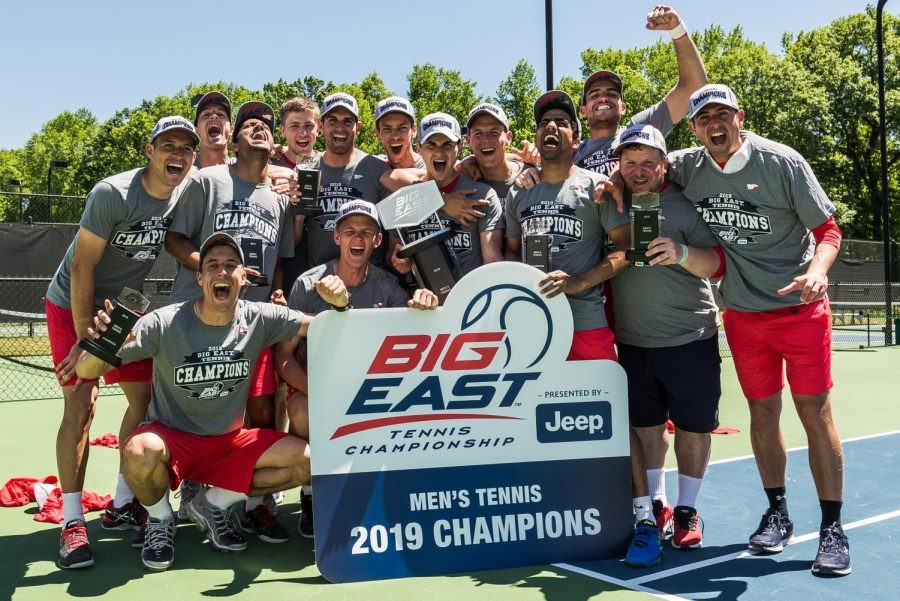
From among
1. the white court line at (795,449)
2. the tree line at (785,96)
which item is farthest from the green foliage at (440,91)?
the white court line at (795,449)

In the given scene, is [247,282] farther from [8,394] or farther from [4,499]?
[8,394]

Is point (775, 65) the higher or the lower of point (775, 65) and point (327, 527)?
the higher

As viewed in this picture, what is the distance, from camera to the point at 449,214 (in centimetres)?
479

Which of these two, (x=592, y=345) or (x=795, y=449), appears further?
(x=795, y=449)

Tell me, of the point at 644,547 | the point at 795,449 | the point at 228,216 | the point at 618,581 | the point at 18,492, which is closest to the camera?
the point at 618,581

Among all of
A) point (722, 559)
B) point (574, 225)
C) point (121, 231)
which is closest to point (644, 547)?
point (722, 559)

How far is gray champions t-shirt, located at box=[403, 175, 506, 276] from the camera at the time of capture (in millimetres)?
4879

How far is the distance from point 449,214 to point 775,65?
128 feet

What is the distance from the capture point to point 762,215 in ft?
14.7

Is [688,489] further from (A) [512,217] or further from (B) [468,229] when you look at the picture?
(B) [468,229]

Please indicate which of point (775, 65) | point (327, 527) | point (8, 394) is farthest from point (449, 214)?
point (775, 65)

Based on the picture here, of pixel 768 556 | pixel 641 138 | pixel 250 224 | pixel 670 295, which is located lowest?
pixel 768 556

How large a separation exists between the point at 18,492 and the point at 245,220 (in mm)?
2776

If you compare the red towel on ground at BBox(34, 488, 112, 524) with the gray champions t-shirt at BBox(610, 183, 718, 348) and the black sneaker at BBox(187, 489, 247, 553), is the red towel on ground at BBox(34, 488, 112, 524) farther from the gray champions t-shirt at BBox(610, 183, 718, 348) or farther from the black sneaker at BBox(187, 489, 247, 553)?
the gray champions t-shirt at BBox(610, 183, 718, 348)
